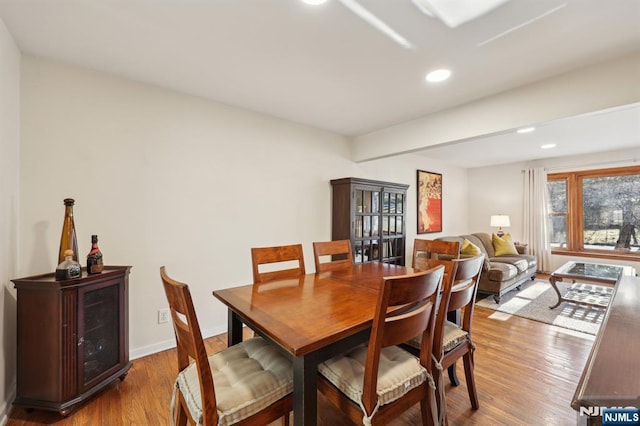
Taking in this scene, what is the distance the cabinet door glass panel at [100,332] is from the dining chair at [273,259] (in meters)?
0.97

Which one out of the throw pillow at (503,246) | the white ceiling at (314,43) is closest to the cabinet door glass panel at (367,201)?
the white ceiling at (314,43)

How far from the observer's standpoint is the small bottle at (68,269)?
1643 millimetres

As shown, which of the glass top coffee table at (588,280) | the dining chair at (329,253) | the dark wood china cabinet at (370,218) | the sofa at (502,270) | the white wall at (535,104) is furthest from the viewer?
the sofa at (502,270)

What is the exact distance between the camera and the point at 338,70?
2.05 m

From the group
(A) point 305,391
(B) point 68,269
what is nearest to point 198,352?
(A) point 305,391

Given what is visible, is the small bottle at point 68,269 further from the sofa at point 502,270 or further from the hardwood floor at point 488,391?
the sofa at point 502,270

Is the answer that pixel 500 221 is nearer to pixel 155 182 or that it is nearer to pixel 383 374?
pixel 383 374

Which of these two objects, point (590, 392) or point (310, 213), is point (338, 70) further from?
point (590, 392)

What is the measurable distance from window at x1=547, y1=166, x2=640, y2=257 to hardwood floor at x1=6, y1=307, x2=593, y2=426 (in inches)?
134

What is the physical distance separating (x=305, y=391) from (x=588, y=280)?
155 inches

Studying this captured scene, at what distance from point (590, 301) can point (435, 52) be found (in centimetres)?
375

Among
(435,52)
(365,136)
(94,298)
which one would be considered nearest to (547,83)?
(435,52)

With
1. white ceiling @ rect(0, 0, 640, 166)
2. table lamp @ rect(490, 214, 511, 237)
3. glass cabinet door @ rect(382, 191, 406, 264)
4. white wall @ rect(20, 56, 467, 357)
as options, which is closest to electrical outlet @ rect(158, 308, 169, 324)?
white wall @ rect(20, 56, 467, 357)

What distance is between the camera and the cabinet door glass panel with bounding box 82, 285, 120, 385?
1.72m
